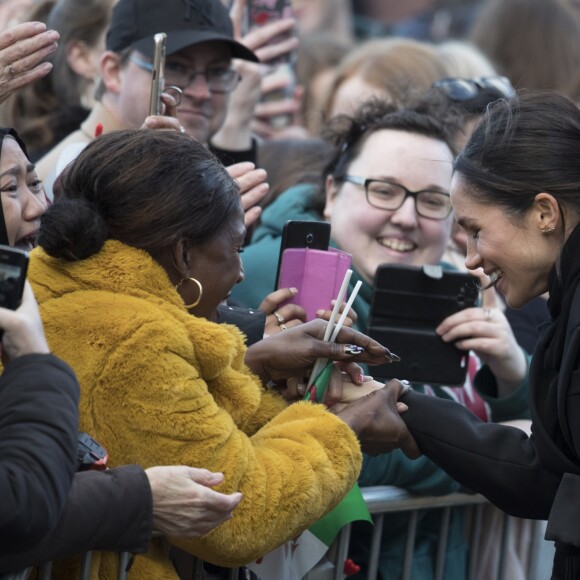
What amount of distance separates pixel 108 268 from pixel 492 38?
185 inches

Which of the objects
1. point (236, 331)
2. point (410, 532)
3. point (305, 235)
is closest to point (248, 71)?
point (305, 235)

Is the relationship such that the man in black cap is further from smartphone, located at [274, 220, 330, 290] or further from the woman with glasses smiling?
smartphone, located at [274, 220, 330, 290]

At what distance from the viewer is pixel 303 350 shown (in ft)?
10.4

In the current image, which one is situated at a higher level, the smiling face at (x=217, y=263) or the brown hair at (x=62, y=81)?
the smiling face at (x=217, y=263)

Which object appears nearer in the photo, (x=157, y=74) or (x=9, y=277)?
(x=9, y=277)

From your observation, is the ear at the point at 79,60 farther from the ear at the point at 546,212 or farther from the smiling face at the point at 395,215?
the ear at the point at 546,212

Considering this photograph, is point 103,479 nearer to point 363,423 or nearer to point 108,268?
point 108,268

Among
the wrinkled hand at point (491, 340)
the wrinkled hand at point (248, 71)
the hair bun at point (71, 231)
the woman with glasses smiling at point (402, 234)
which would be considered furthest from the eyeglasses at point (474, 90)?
the hair bun at point (71, 231)

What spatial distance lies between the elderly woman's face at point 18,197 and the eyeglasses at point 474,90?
2.17 metres

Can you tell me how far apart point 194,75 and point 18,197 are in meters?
1.45

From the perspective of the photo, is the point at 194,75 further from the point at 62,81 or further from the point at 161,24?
the point at 62,81

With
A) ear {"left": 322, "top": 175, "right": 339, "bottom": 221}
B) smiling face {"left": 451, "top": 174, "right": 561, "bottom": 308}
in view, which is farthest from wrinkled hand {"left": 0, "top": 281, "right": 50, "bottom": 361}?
ear {"left": 322, "top": 175, "right": 339, "bottom": 221}

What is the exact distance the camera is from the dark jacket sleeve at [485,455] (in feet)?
10.7

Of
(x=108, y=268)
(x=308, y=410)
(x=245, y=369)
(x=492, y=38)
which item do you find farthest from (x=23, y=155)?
(x=492, y=38)
